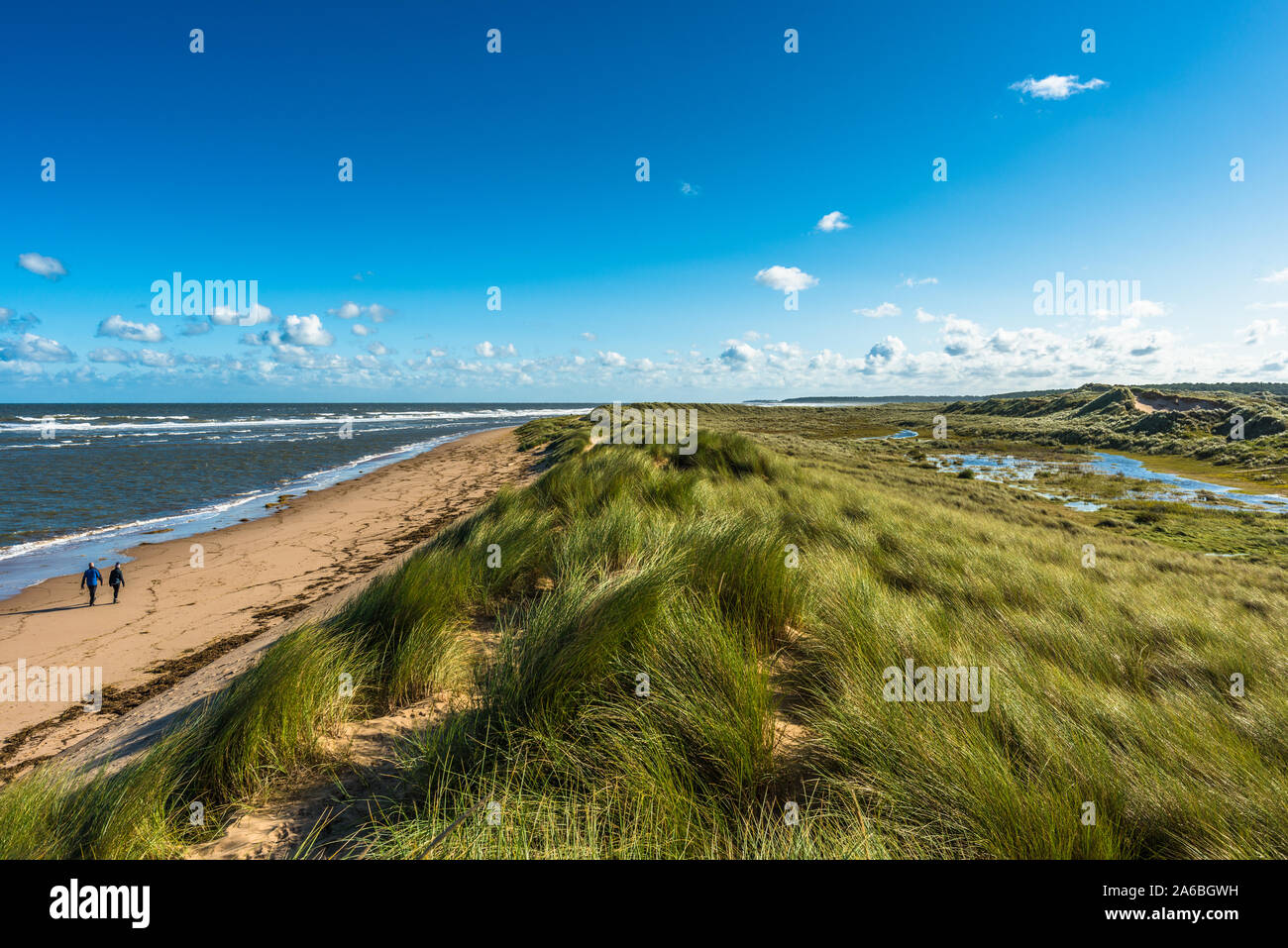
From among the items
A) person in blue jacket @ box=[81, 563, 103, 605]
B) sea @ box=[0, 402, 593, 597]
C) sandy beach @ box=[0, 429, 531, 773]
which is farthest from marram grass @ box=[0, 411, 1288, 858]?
sea @ box=[0, 402, 593, 597]

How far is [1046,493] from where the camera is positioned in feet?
72.1

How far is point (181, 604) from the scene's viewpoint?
31.9ft

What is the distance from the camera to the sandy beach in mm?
6395

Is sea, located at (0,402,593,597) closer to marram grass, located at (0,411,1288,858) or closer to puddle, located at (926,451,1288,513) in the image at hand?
marram grass, located at (0,411,1288,858)

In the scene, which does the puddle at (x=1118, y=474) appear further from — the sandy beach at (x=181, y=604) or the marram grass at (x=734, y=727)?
the sandy beach at (x=181, y=604)

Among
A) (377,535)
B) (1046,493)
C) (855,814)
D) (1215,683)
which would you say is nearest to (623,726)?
(855,814)

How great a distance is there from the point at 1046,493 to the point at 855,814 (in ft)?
84.9

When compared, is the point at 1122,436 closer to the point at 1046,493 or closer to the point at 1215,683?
the point at 1046,493

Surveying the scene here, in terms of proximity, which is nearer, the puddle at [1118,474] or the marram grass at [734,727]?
the marram grass at [734,727]

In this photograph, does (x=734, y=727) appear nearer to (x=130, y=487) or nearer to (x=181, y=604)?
(x=181, y=604)

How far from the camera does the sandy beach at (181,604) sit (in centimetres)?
639

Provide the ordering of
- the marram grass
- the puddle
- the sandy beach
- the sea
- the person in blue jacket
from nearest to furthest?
the marram grass, the sandy beach, the person in blue jacket, the sea, the puddle

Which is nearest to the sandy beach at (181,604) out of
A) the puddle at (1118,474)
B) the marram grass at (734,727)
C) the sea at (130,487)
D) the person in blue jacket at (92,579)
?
the person in blue jacket at (92,579)

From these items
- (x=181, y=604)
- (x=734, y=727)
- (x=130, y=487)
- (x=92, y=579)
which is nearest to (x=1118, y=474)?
(x=734, y=727)
